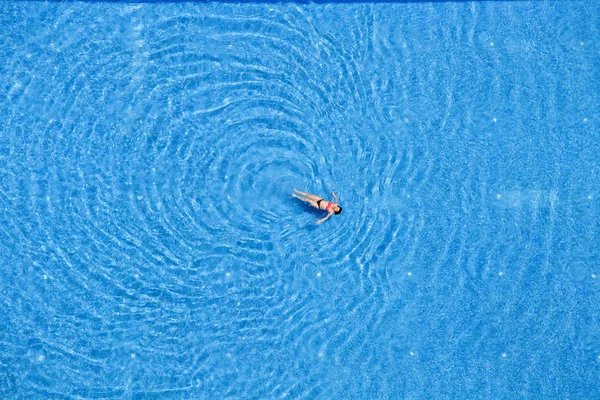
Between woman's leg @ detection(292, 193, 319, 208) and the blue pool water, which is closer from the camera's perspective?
the blue pool water

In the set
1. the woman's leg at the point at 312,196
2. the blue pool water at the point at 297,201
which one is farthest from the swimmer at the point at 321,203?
the blue pool water at the point at 297,201

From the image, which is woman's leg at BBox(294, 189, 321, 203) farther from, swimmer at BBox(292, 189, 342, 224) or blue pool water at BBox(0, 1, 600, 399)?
blue pool water at BBox(0, 1, 600, 399)

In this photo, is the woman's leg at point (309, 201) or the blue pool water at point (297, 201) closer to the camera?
the blue pool water at point (297, 201)

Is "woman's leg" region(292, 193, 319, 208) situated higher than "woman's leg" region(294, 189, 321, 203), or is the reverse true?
"woman's leg" region(294, 189, 321, 203)

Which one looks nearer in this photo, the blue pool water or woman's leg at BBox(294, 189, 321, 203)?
the blue pool water

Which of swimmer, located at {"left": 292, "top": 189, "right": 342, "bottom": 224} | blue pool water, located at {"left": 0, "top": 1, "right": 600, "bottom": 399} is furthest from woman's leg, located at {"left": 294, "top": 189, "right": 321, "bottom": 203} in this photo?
blue pool water, located at {"left": 0, "top": 1, "right": 600, "bottom": 399}

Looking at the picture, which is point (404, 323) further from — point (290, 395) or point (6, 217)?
point (6, 217)

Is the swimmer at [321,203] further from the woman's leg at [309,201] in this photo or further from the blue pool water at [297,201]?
the blue pool water at [297,201]

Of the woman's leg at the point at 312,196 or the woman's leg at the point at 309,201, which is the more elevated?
the woman's leg at the point at 312,196

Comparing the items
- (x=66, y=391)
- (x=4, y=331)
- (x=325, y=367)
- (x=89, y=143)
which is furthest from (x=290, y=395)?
(x=89, y=143)
